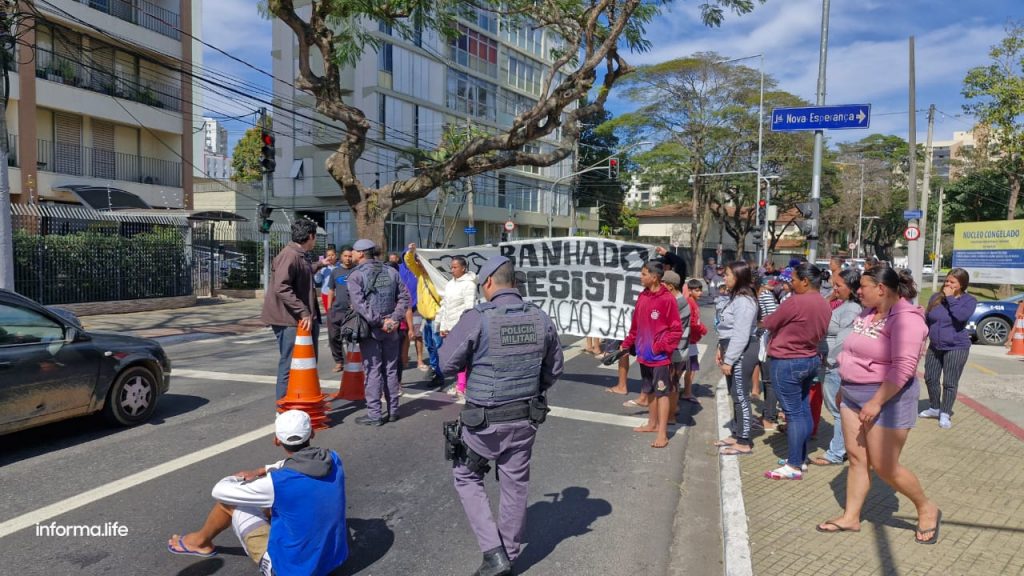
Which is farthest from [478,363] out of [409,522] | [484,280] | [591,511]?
[591,511]

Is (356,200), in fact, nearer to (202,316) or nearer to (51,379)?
(202,316)

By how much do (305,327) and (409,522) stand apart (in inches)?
102

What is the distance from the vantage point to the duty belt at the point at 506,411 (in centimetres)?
355

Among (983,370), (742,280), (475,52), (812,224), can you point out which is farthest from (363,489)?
(475,52)

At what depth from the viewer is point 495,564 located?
3539 mm

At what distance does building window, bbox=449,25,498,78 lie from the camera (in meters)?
39.5

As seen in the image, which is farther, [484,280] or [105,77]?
[105,77]

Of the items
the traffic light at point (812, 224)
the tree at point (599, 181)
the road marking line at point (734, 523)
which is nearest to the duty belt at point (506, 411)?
the road marking line at point (734, 523)

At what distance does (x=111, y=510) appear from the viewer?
4484 mm

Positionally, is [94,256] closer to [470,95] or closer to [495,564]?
[495,564]

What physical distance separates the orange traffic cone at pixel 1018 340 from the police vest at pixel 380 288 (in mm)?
12522

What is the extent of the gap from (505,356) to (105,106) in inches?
1034

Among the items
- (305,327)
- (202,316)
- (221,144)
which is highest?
(221,144)

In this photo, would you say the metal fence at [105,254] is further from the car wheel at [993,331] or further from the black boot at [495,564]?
the car wheel at [993,331]
